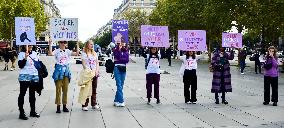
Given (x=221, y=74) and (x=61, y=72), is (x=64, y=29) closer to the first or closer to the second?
(x=61, y=72)

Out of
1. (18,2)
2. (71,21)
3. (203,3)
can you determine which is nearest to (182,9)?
(203,3)

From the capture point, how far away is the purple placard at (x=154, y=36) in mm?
15617

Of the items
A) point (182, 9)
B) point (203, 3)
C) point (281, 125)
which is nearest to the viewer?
point (281, 125)

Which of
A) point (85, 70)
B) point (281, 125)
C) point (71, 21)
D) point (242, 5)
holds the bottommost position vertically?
point (281, 125)

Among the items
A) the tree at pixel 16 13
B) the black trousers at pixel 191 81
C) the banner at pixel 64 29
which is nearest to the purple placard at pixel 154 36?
the black trousers at pixel 191 81

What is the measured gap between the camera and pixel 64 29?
42.7 feet

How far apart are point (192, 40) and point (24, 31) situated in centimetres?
532

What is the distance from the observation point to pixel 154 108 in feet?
42.0

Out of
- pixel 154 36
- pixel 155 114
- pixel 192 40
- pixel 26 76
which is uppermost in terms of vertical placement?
pixel 154 36

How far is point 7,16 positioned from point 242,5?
3336 centimetres

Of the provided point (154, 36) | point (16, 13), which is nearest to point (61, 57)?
point (154, 36)

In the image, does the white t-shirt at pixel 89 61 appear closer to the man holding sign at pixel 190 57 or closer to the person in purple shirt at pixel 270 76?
the man holding sign at pixel 190 57

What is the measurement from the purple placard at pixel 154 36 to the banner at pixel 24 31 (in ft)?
14.1

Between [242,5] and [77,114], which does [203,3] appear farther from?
[77,114]
